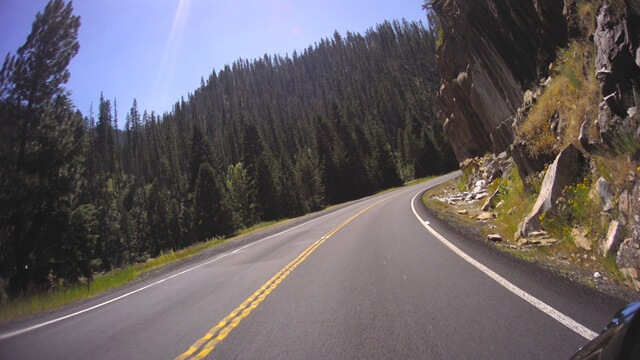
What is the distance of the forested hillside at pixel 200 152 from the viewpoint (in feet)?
53.3

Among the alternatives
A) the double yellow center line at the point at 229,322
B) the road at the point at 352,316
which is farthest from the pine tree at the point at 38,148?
the double yellow center line at the point at 229,322

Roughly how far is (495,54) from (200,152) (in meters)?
54.5

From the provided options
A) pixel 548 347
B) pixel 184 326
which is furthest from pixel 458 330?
pixel 184 326

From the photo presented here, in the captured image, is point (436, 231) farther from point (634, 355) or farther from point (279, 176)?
point (279, 176)

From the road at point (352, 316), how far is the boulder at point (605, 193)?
1626mm

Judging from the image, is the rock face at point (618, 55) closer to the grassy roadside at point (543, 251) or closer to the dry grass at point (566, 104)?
the dry grass at point (566, 104)

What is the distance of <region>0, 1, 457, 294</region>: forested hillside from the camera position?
16234 millimetres

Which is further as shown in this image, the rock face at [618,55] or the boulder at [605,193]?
the rock face at [618,55]

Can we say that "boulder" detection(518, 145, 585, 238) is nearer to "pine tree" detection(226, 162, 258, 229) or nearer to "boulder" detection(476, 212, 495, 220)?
"boulder" detection(476, 212, 495, 220)

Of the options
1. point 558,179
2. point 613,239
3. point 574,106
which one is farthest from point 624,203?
point 574,106

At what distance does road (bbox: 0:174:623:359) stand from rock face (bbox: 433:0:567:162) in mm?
7951

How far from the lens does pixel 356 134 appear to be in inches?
3103

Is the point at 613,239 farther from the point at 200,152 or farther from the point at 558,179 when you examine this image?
the point at 200,152

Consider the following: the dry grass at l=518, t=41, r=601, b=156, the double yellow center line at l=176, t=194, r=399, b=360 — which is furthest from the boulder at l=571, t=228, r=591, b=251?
the double yellow center line at l=176, t=194, r=399, b=360
